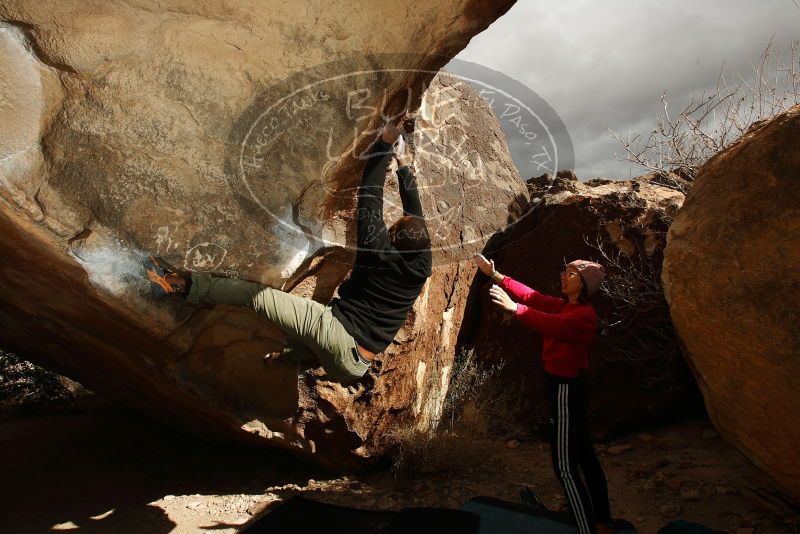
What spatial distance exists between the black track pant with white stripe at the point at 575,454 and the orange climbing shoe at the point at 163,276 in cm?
183

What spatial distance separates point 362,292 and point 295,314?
36 cm

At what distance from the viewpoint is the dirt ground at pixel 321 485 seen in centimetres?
334

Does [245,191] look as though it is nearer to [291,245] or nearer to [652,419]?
[291,245]

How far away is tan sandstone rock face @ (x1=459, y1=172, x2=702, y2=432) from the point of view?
13.8 ft

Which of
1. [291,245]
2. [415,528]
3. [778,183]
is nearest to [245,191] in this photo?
[291,245]

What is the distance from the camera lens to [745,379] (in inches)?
100

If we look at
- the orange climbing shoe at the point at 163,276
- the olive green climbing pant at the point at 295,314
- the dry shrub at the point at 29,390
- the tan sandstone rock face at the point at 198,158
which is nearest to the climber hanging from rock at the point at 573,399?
the olive green climbing pant at the point at 295,314

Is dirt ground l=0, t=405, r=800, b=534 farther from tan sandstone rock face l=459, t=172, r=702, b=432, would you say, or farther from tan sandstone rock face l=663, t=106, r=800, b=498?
tan sandstone rock face l=663, t=106, r=800, b=498

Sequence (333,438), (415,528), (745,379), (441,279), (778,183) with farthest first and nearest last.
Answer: (441,279) < (333,438) < (415,528) < (745,379) < (778,183)

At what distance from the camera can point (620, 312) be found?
435 cm

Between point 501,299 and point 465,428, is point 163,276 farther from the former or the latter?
point 465,428

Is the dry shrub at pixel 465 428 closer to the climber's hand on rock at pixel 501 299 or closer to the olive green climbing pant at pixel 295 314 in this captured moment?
the olive green climbing pant at pixel 295 314

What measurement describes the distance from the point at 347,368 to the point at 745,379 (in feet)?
6.10

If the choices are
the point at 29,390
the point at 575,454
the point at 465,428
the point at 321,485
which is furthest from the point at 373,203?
the point at 29,390
